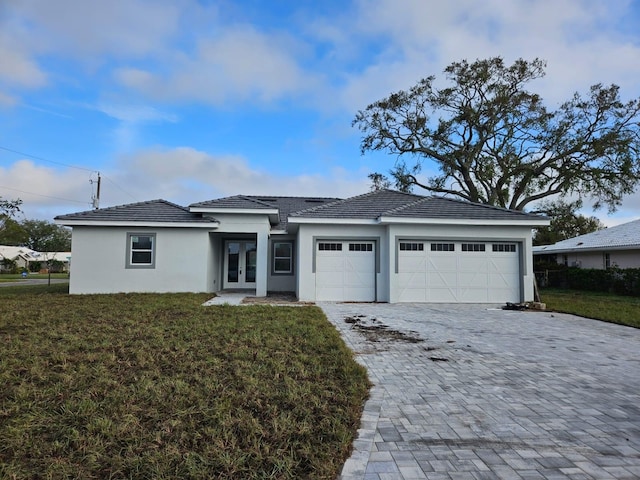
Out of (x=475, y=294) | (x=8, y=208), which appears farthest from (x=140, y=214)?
(x=8, y=208)

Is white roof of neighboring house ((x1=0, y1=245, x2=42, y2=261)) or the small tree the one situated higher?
the small tree

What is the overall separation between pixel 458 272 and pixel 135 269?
1193cm


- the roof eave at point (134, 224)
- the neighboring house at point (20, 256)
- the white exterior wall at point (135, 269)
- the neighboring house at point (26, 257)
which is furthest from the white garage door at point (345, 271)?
the neighboring house at point (20, 256)

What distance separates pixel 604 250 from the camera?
20.4 metres

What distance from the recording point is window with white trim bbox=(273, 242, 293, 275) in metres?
16.7

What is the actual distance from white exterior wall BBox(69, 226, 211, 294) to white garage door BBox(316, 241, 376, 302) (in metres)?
4.59

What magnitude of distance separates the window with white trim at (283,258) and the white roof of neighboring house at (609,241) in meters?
16.9

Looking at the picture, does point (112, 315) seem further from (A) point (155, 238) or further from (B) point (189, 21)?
(B) point (189, 21)

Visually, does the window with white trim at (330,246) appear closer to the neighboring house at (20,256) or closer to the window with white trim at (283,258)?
the window with white trim at (283,258)

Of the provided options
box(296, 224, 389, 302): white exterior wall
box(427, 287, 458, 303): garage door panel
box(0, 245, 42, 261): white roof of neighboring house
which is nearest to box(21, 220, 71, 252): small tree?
box(0, 245, 42, 261): white roof of neighboring house

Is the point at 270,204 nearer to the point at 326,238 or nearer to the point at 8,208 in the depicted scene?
the point at 326,238

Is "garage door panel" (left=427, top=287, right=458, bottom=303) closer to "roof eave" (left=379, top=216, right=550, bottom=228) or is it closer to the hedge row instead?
"roof eave" (left=379, top=216, right=550, bottom=228)

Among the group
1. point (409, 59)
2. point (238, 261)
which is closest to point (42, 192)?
point (238, 261)

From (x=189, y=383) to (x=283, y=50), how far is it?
11650 mm
